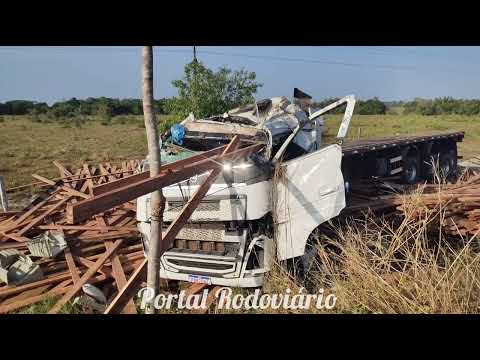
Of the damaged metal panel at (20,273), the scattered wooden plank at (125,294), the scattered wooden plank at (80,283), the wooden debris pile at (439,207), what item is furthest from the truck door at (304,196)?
the damaged metal panel at (20,273)

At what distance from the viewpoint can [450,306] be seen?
2707 millimetres

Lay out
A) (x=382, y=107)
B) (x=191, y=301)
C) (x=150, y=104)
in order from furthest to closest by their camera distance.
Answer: (x=382, y=107) < (x=191, y=301) < (x=150, y=104)

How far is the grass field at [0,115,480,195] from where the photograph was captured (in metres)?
14.0

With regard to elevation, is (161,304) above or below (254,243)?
below

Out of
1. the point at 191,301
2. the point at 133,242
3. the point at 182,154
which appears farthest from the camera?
the point at 133,242

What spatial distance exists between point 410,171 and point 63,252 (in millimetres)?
6757

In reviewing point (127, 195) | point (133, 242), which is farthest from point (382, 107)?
Result: point (127, 195)

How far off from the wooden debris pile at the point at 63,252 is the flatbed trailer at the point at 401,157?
3653 millimetres

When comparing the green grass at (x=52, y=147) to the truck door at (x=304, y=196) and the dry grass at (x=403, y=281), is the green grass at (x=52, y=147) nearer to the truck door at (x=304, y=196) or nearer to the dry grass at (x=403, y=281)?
the truck door at (x=304, y=196)

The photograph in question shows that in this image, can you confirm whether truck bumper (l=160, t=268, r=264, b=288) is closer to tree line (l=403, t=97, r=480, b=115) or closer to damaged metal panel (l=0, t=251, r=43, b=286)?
damaged metal panel (l=0, t=251, r=43, b=286)

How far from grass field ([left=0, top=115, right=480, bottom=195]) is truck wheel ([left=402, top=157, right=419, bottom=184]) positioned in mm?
Answer: 1754

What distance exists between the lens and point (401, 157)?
7172 millimetres
